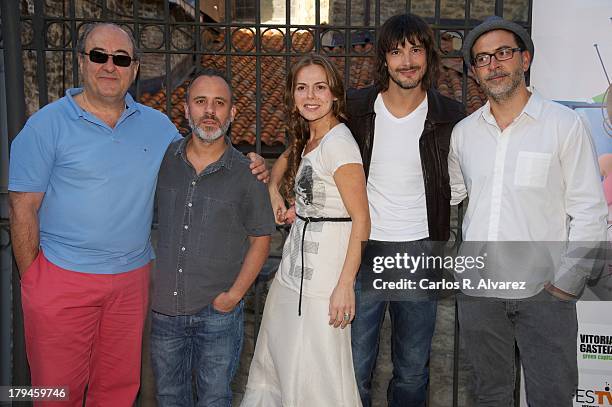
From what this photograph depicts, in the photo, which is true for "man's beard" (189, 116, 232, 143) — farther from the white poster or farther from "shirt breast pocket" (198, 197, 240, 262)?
the white poster

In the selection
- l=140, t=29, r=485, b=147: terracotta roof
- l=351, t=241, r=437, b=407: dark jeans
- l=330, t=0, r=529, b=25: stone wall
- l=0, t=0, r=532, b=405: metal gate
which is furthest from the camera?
l=330, t=0, r=529, b=25: stone wall

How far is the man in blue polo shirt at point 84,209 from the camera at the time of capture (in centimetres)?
287

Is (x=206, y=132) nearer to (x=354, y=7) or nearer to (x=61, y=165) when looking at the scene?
(x=61, y=165)

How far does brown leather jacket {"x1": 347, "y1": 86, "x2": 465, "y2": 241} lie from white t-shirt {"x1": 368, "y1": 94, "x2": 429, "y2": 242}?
29mm

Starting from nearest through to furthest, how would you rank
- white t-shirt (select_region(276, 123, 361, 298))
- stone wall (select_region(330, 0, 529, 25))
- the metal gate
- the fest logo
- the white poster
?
white t-shirt (select_region(276, 123, 361, 298)) < the white poster < the fest logo < the metal gate < stone wall (select_region(330, 0, 529, 25))

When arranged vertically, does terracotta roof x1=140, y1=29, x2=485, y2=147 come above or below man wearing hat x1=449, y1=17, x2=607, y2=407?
above

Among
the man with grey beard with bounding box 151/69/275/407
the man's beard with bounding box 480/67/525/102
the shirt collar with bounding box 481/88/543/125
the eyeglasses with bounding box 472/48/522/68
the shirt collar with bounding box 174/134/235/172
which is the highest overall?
the eyeglasses with bounding box 472/48/522/68

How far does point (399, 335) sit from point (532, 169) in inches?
42.5

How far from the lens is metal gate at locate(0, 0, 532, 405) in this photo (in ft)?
11.8

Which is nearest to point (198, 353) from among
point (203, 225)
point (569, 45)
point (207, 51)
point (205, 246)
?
point (205, 246)

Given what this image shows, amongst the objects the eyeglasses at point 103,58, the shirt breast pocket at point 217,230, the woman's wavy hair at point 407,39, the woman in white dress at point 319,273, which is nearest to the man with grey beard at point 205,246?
A: the shirt breast pocket at point 217,230

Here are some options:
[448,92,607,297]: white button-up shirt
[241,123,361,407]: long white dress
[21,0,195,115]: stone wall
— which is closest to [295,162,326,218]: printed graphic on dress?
[241,123,361,407]: long white dress

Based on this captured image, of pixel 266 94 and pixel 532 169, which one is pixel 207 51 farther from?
pixel 266 94

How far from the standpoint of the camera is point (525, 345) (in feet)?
9.27
